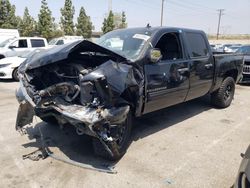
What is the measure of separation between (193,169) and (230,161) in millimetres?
638

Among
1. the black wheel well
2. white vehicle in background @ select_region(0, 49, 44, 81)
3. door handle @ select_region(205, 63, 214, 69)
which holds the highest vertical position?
door handle @ select_region(205, 63, 214, 69)

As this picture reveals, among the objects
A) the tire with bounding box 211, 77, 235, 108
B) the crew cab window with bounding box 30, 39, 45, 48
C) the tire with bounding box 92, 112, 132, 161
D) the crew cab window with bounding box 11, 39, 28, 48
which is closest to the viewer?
the tire with bounding box 92, 112, 132, 161

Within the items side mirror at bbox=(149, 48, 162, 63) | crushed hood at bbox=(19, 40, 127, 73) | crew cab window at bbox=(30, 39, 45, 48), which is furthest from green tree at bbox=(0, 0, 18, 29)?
side mirror at bbox=(149, 48, 162, 63)

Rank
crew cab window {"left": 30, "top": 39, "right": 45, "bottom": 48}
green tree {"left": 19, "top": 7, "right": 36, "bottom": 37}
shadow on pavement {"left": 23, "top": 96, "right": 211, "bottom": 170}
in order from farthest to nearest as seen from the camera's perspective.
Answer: green tree {"left": 19, "top": 7, "right": 36, "bottom": 37} → crew cab window {"left": 30, "top": 39, "right": 45, "bottom": 48} → shadow on pavement {"left": 23, "top": 96, "right": 211, "bottom": 170}

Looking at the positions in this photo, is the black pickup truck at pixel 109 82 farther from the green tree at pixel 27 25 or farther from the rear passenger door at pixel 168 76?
the green tree at pixel 27 25

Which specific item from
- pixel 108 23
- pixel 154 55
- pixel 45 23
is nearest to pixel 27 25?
pixel 45 23

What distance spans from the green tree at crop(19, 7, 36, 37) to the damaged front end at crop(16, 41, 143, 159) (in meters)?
37.0

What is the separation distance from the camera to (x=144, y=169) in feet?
11.9

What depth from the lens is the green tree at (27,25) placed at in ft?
125

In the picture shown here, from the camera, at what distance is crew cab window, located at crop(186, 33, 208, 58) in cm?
538

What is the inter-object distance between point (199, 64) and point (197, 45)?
1.60ft

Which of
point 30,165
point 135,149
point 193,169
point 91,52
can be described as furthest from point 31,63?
point 193,169

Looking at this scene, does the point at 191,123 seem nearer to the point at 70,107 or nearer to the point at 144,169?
the point at 144,169

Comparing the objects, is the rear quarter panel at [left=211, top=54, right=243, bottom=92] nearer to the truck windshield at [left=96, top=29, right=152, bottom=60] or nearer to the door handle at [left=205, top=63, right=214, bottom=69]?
the door handle at [left=205, top=63, right=214, bottom=69]
